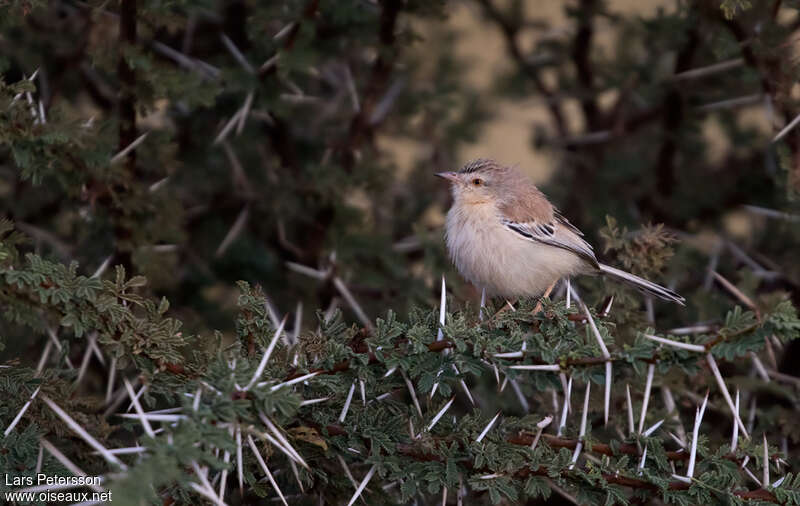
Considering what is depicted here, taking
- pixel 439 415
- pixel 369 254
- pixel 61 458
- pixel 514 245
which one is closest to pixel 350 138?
pixel 369 254

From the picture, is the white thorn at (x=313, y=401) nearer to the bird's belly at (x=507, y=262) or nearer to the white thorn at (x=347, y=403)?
the white thorn at (x=347, y=403)

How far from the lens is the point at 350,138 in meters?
5.21

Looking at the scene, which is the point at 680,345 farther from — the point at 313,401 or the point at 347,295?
the point at 347,295

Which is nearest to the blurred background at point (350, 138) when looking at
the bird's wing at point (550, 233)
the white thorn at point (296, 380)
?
the bird's wing at point (550, 233)

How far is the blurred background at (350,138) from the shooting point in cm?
425

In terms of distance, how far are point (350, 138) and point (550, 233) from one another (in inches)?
56.8

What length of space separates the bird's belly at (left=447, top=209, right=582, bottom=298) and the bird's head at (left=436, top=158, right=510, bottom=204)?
28cm

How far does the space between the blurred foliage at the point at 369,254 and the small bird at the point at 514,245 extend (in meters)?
0.15

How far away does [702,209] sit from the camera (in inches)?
232

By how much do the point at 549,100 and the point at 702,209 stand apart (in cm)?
138

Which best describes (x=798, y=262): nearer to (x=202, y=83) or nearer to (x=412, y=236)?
(x=412, y=236)

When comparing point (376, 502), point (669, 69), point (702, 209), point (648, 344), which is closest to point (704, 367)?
point (648, 344)

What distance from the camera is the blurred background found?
14.0ft

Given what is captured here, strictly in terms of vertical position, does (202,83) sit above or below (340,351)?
above
